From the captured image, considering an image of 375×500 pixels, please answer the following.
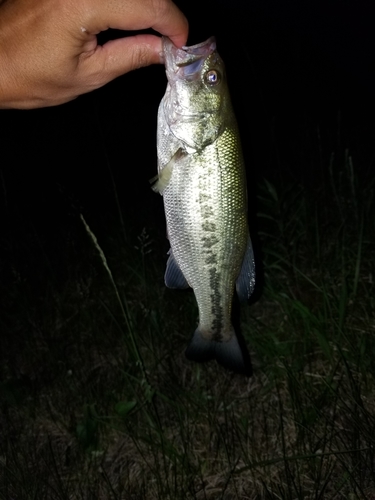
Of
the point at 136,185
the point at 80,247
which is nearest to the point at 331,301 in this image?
the point at 80,247

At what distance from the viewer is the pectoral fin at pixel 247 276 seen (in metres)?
2.04

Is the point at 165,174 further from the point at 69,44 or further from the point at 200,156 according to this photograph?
the point at 69,44

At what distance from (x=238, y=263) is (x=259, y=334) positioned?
137 cm

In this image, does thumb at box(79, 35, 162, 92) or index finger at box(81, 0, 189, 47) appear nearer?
index finger at box(81, 0, 189, 47)

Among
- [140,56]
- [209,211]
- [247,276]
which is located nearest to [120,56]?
[140,56]

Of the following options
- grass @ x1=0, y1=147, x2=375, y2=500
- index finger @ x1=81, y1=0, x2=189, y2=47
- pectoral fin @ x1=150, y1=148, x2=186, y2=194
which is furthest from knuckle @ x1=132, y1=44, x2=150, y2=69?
grass @ x1=0, y1=147, x2=375, y2=500

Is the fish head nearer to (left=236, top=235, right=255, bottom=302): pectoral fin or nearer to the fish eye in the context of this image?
the fish eye

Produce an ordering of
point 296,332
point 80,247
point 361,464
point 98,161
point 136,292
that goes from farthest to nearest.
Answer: point 98,161
point 80,247
point 136,292
point 296,332
point 361,464

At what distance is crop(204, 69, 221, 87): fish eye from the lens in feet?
5.94

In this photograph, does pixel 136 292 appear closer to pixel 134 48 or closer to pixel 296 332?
pixel 296 332

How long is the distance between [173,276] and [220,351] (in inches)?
18.4

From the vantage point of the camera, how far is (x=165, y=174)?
181cm

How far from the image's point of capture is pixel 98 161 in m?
7.62

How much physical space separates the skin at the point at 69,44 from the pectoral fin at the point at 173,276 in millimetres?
740
